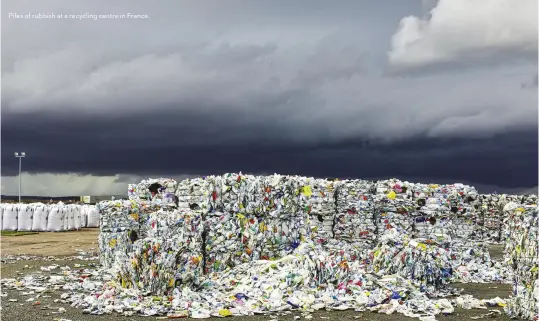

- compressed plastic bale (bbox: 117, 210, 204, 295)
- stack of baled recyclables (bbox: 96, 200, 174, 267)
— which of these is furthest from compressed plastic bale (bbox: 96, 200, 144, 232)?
compressed plastic bale (bbox: 117, 210, 204, 295)

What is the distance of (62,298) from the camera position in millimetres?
9695

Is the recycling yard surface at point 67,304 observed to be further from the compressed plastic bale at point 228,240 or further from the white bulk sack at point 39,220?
the white bulk sack at point 39,220

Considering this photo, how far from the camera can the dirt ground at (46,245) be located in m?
18.4

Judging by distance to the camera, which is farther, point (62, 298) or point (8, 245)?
point (8, 245)

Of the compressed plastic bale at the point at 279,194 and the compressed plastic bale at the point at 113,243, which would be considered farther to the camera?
the compressed plastic bale at the point at 113,243

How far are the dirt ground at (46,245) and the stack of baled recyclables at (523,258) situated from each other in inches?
547

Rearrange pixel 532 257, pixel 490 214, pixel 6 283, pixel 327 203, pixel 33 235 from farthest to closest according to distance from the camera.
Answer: pixel 33 235 < pixel 490 214 < pixel 327 203 < pixel 6 283 < pixel 532 257

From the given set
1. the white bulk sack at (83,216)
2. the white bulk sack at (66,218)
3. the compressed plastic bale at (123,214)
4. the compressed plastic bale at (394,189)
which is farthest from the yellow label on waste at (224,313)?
the white bulk sack at (83,216)

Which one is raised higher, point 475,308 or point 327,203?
point 327,203

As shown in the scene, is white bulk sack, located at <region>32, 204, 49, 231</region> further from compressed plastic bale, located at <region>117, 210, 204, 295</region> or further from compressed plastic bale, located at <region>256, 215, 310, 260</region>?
compressed plastic bale, located at <region>256, 215, 310, 260</region>

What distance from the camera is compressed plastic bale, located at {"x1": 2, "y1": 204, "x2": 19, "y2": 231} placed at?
28672 mm

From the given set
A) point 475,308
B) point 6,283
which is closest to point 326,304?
point 475,308

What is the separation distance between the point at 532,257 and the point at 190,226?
598 cm

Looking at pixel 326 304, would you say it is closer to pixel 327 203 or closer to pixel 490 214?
pixel 327 203
